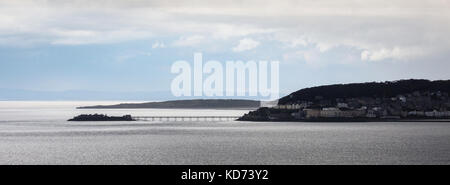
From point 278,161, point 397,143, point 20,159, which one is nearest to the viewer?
point 278,161

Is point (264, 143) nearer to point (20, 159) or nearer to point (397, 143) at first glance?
point (397, 143)

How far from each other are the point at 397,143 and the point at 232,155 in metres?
34.0

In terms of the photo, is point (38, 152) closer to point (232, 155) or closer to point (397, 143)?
point (232, 155)

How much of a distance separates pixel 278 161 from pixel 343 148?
72.7 ft

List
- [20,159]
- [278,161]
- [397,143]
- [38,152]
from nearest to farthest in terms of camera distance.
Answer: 1. [278,161]
2. [20,159]
3. [38,152]
4. [397,143]

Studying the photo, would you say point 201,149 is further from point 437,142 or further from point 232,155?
point 437,142

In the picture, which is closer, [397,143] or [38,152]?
[38,152]

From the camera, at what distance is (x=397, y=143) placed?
10144cm

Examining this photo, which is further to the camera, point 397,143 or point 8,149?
point 397,143
